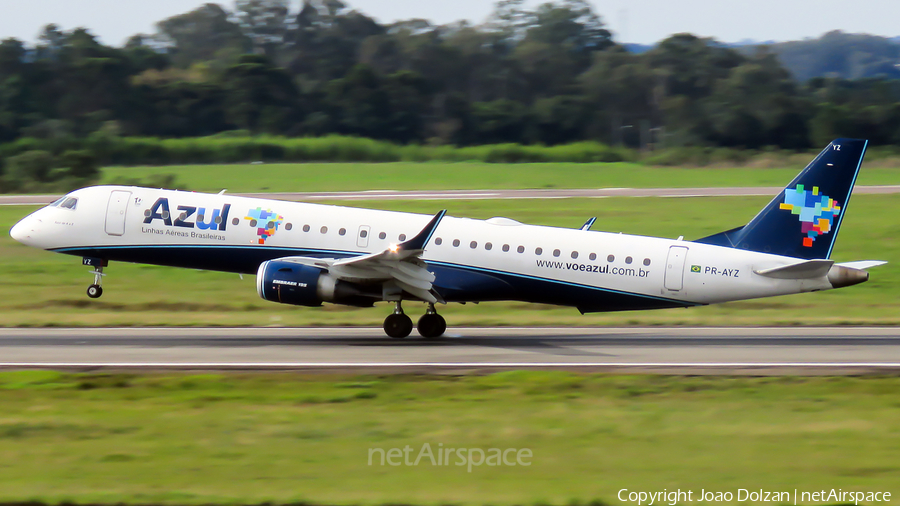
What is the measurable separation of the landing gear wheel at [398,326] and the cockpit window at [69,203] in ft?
31.8

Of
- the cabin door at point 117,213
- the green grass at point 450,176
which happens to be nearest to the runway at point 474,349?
the cabin door at point 117,213

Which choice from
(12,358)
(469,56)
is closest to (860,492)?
(12,358)

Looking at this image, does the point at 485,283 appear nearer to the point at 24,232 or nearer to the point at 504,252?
the point at 504,252

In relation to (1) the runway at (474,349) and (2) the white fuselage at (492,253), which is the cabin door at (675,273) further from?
(1) the runway at (474,349)

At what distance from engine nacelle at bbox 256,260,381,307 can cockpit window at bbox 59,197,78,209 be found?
7.02 meters

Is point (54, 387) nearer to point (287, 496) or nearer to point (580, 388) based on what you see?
point (287, 496)

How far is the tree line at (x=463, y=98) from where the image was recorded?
71.8m

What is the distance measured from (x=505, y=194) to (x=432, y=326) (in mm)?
30106

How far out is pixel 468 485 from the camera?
1172cm

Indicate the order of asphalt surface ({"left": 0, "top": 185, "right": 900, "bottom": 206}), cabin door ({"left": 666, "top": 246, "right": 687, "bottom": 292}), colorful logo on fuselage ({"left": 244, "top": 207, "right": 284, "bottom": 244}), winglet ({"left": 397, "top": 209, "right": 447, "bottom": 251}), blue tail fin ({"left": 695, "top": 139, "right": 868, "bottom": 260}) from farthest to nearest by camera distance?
1. asphalt surface ({"left": 0, "top": 185, "right": 900, "bottom": 206})
2. colorful logo on fuselage ({"left": 244, "top": 207, "right": 284, "bottom": 244})
3. cabin door ({"left": 666, "top": 246, "right": 687, "bottom": 292})
4. blue tail fin ({"left": 695, "top": 139, "right": 868, "bottom": 260})
5. winglet ({"left": 397, "top": 209, "right": 447, "bottom": 251})

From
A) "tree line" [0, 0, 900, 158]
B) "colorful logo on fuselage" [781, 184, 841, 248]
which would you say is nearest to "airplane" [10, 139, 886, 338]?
"colorful logo on fuselage" [781, 184, 841, 248]

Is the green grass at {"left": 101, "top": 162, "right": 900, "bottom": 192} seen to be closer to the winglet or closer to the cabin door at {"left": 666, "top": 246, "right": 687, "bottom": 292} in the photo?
the cabin door at {"left": 666, "top": 246, "right": 687, "bottom": 292}

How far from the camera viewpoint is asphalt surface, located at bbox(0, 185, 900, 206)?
2026 inches
